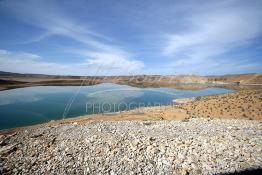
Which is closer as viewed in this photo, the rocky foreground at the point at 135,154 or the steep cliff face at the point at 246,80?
the rocky foreground at the point at 135,154

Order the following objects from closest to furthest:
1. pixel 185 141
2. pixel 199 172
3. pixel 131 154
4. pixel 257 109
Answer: pixel 199 172, pixel 131 154, pixel 185 141, pixel 257 109

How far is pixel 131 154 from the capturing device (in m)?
8.15

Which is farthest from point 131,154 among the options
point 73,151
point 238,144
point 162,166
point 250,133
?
point 250,133

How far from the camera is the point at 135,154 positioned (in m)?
8.15

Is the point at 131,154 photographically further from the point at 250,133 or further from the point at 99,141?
the point at 250,133

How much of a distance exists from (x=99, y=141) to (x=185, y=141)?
466 cm

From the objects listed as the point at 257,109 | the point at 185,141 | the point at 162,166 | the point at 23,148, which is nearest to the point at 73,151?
the point at 23,148

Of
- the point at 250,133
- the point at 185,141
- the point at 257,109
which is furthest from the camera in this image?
the point at 257,109

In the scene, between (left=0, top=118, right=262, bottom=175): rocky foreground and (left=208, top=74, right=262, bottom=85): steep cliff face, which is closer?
(left=0, top=118, right=262, bottom=175): rocky foreground

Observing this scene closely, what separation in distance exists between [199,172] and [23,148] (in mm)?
8793

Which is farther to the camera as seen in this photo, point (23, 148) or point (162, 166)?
point (23, 148)

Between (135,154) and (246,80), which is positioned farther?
(246,80)

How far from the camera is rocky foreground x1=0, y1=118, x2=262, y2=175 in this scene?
23.3 feet

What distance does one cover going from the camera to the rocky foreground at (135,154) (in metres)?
7.12
